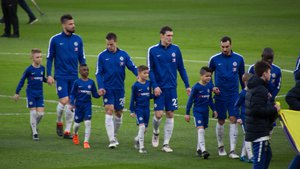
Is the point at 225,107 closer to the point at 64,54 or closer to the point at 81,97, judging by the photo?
the point at 81,97

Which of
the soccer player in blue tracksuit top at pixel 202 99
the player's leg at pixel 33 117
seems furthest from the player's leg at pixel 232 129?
the player's leg at pixel 33 117

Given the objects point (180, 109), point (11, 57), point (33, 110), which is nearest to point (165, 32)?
point (33, 110)

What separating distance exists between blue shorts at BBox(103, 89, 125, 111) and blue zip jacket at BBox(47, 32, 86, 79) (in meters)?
1.54

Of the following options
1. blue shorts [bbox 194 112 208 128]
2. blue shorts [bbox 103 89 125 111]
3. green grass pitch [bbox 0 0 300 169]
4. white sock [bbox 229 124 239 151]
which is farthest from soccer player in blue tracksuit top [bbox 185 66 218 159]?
blue shorts [bbox 103 89 125 111]

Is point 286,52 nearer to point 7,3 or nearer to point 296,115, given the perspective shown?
point 7,3

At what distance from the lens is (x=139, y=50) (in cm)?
3859

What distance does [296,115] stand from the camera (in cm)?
1709

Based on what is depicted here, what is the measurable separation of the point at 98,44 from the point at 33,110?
18.6 metres

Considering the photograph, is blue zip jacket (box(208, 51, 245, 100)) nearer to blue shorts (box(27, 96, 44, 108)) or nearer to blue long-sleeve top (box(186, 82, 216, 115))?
blue long-sleeve top (box(186, 82, 216, 115))

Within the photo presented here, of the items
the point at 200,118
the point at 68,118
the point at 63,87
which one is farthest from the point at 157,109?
the point at 63,87

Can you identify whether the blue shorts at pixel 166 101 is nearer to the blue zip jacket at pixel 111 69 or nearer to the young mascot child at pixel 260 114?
the blue zip jacket at pixel 111 69

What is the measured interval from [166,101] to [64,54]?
2887 mm

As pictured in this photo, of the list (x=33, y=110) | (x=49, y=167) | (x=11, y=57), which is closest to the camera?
(x=49, y=167)

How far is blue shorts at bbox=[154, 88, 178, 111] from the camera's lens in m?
21.1
